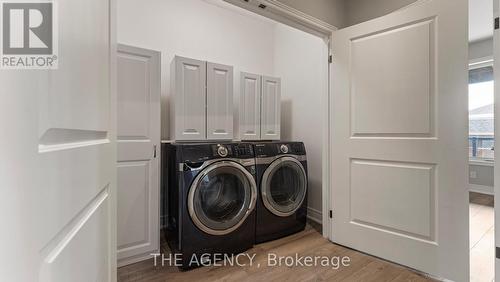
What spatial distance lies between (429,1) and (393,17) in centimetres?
22

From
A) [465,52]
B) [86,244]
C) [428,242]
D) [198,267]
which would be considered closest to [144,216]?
[198,267]

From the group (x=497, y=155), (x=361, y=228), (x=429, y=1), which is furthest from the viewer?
(x=361, y=228)

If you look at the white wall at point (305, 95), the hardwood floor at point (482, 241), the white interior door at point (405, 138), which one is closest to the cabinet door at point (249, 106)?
the white wall at point (305, 95)

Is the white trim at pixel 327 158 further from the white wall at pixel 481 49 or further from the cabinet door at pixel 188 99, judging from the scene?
the white wall at pixel 481 49

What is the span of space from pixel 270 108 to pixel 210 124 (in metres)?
0.78

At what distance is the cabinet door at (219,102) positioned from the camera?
88.1 inches

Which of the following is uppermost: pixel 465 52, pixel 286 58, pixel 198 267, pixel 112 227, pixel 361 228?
pixel 286 58

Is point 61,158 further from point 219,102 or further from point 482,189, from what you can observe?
point 482,189

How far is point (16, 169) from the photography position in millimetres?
326

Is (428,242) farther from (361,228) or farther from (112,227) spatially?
(112,227)

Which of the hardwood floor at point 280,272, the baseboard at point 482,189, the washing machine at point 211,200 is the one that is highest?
the washing machine at point 211,200

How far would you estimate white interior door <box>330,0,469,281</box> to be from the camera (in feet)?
5.04

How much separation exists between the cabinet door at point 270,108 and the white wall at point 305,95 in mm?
415

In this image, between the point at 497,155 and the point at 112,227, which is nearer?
the point at 112,227
